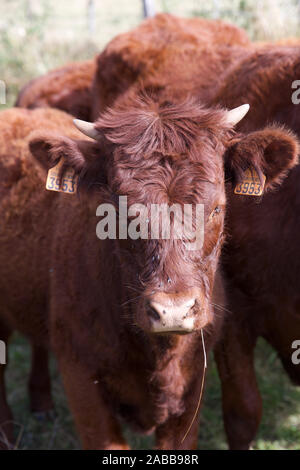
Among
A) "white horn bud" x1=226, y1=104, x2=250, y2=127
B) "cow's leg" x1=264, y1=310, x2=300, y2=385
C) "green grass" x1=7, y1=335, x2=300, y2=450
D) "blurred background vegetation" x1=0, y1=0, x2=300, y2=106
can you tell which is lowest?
"green grass" x1=7, y1=335, x2=300, y2=450

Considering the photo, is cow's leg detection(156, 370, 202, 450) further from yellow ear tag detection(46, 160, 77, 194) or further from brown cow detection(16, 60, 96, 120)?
brown cow detection(16, 60, 96, 120)

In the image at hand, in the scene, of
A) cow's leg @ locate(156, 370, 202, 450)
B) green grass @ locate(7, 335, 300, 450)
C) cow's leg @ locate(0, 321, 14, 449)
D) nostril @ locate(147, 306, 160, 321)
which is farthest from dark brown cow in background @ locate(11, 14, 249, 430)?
nostril @ locate(147, 306, 160, 321)

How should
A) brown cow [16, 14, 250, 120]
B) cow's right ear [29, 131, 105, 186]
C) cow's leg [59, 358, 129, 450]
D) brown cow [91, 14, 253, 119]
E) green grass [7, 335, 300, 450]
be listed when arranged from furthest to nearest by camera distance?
brown cow [16, 14, 250, 120] → brown cow [91, 14, 253, 119] → green grass [7, 335, 300, 450] → cow's leg [59, 358, 129, 450] → cow's right ear [29, 131, 105, 186]

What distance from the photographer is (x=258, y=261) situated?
3875 mm

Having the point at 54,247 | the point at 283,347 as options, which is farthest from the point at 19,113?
the point at 283,347

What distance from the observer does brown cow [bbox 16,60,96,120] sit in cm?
587

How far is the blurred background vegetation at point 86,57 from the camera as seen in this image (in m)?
4.67

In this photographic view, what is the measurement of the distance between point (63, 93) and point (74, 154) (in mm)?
2879

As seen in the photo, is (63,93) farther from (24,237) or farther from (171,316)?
(171,316)

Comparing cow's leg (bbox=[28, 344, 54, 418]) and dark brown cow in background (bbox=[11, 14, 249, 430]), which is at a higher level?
dark brown cow in background (bbox=[11, 14, 249, 430])

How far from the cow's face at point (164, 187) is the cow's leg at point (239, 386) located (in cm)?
121

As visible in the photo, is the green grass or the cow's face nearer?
the cow's face

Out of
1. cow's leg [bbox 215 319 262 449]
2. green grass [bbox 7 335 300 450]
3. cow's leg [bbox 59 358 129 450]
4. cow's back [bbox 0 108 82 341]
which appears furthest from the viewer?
green grass [bbox 7 335 300 450]

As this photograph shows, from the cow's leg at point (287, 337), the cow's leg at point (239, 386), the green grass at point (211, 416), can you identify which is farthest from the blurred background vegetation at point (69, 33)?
the cow's leg at point (239, 386)
